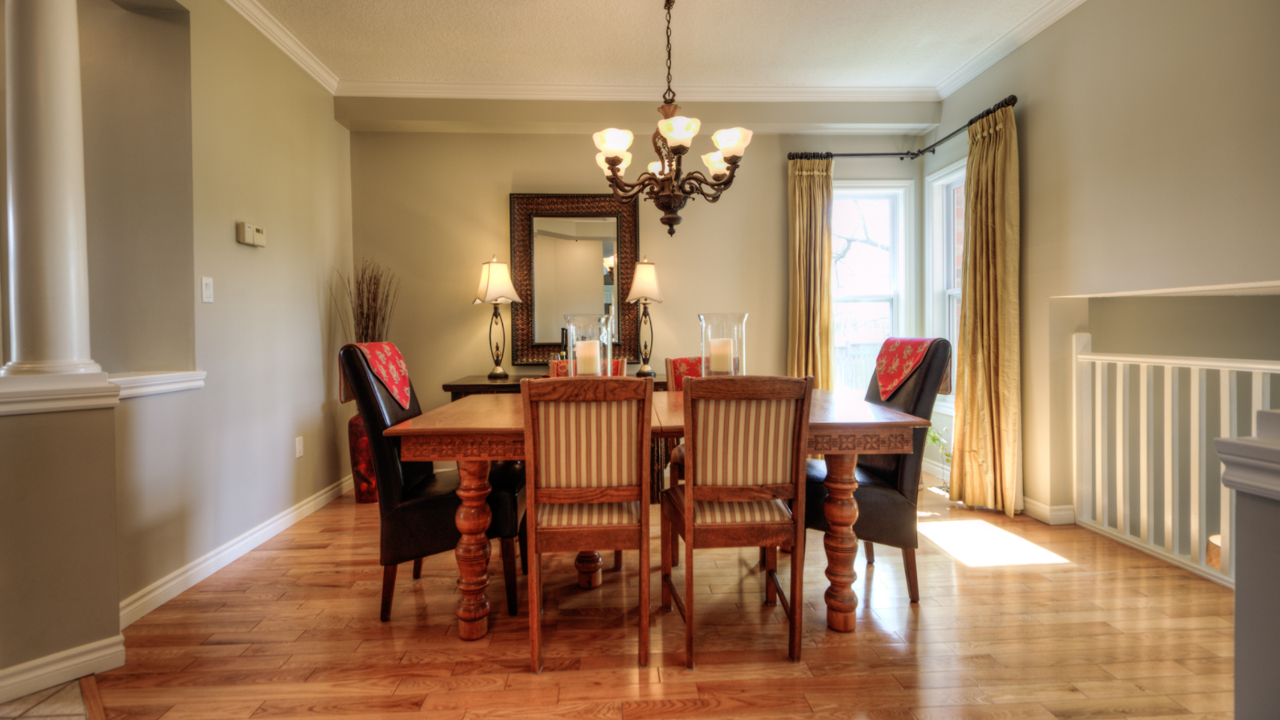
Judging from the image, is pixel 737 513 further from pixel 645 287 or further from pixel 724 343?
pixel 645 287

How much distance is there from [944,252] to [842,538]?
114 inches

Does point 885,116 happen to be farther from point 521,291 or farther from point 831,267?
point 521,291

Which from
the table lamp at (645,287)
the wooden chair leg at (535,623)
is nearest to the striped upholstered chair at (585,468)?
the wooden chair leg at (535,623)

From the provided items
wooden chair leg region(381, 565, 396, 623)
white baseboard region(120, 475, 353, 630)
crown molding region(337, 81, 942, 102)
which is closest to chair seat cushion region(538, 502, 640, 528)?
wooden chair leg region(381, 565, 396, 623)

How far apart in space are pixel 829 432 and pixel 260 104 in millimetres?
3185

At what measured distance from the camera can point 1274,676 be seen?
793mm

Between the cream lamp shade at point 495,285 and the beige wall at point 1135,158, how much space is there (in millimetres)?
3049

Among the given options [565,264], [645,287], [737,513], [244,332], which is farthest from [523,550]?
[565,264]

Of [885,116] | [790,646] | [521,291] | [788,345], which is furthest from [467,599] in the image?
[885,116]

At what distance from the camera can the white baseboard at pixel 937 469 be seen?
13.1 feet

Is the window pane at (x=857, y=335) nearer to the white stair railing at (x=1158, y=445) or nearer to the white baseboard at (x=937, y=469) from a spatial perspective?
the white baseboard at (x=937, y=469)

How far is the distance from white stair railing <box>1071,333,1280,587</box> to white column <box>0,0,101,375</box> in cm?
406

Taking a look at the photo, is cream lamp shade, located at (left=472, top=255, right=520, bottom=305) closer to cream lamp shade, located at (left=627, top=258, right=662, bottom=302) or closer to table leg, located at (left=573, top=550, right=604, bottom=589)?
cream lamp shade, located at (left=627, top=258, right=662, bottom=302)

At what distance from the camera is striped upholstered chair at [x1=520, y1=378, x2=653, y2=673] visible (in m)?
1.68
